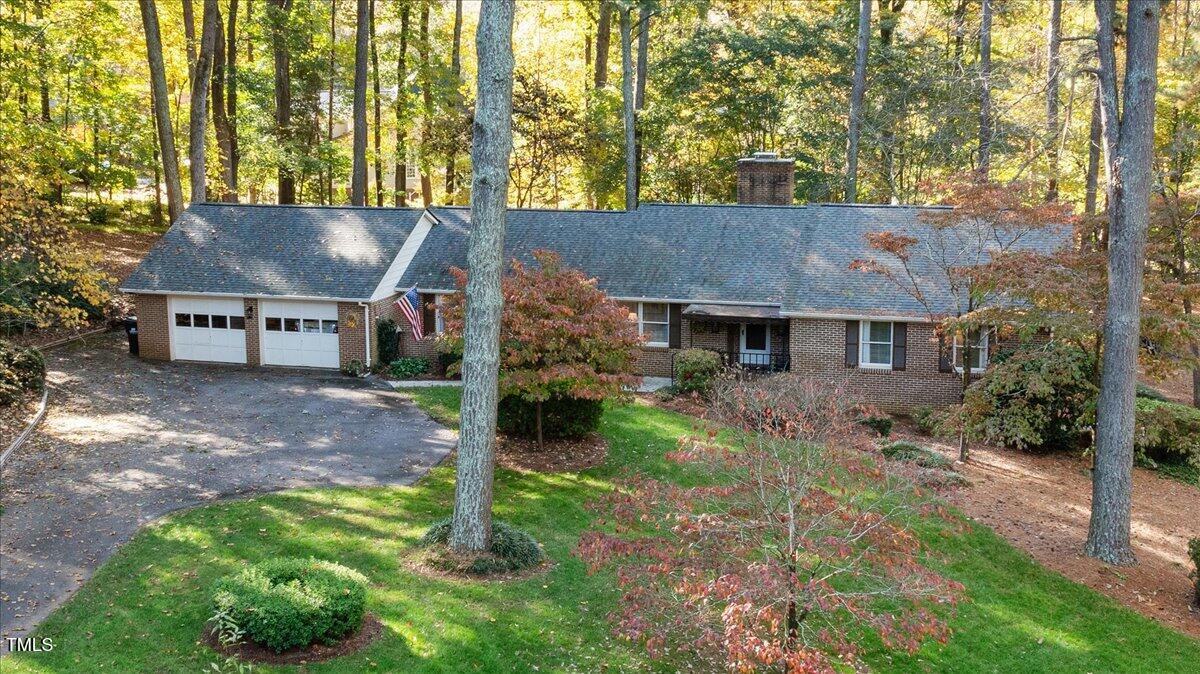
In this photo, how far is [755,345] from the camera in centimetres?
2308

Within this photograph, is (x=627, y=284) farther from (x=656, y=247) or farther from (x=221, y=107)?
(x=221, y=107)

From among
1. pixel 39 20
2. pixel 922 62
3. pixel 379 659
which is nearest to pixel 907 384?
pixel 922 62

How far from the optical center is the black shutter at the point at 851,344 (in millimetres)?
21594

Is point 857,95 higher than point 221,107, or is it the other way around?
point 221,107

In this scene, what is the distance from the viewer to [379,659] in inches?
355

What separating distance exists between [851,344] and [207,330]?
685 inches

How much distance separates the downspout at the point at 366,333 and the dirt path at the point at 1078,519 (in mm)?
13729

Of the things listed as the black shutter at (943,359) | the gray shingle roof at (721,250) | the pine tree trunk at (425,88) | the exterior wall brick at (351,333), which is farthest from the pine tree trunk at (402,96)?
the black shutter at (943,359)

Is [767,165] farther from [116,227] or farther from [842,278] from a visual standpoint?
[116,227]

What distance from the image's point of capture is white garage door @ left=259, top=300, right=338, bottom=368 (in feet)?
76.3

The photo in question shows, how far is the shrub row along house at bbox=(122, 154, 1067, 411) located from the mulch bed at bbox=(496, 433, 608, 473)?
19.1 feet

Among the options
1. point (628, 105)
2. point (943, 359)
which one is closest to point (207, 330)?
point (628, 105)

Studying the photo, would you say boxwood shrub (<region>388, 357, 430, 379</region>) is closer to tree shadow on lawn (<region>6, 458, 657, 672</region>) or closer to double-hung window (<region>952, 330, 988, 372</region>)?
tree shadow on lawn (<region>6, 458, 657, 672</region>)

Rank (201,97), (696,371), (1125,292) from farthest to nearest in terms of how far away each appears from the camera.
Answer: (201,97), (696,371), (1125,292)
